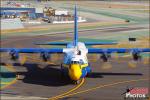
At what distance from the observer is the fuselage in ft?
135

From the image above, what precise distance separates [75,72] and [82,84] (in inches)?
139

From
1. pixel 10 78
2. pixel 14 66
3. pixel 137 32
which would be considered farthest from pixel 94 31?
pixel 10 78

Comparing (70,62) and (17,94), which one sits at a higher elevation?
(70,62)

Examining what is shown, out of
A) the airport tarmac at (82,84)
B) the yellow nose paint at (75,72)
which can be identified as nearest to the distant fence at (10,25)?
the airport tarmac at (82,84)

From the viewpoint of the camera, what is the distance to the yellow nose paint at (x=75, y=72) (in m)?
40.9

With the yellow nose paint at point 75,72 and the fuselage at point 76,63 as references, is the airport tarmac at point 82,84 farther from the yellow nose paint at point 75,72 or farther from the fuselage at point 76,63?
the fuselage at point 76,63

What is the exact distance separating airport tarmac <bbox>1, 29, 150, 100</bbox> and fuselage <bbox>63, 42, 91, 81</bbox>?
5.66 ft

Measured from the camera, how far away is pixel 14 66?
54469 mm

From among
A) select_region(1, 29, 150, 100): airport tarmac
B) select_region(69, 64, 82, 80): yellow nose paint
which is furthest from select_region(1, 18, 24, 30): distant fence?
select_region(69, 64, 82, 80): yellow nose paint

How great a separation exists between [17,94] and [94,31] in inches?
2575

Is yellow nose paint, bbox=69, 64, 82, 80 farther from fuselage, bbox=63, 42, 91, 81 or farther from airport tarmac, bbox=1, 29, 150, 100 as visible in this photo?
airport tarmac, bbox=1, 29, 150, 100

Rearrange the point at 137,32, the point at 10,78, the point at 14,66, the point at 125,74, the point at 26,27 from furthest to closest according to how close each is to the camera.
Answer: the point at 26,27 → the point at 137,32 → the point at 14,66 → the point at 125,74 → the point at 10,78

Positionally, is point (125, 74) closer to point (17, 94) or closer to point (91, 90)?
point (91, 90)

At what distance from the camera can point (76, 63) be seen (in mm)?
42000
